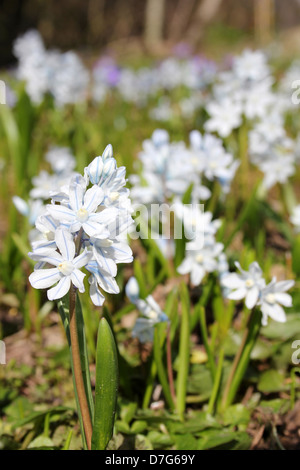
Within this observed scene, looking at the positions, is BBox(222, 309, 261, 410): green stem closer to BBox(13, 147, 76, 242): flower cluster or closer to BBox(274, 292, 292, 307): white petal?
BBox(274, 292, 292, 307): white petal

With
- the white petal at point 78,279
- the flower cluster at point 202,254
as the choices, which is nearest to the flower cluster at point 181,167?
the flower cluster at point 202,254

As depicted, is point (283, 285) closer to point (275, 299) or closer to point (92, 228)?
point (275, 299)

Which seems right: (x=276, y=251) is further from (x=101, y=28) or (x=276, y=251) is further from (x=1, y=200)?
(x=101, y=28)

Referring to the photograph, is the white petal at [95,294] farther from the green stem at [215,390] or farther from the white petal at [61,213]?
the green stem at [215,390]

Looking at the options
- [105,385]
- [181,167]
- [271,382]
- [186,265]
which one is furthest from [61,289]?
[181,167]
